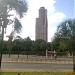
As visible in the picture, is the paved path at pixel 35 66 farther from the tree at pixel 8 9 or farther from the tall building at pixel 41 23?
the tall building at pixel 41 23

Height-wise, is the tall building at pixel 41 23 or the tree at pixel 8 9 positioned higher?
the tall building at pixel 41 23

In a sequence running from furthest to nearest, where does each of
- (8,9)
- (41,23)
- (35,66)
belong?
(41,23), (35,66), (8,9)

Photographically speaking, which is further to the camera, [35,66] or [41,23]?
[41,23]

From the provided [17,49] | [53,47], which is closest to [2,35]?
[17,49]

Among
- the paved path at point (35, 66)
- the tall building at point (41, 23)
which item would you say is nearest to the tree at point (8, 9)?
the paved path at point (35, 66)

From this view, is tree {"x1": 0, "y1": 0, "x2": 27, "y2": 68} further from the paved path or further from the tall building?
the tall building

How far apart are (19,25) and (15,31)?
40 cm

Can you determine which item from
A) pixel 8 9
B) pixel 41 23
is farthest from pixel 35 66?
pixel 41 23

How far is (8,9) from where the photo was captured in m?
12.6

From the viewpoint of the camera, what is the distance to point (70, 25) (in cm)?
1603

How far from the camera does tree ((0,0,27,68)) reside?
40.1 ft

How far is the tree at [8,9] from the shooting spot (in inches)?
482

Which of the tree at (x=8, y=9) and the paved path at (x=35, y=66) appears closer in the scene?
the tree at (x=8, y=9)

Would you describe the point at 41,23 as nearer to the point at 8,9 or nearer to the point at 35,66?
the point at 35,66
